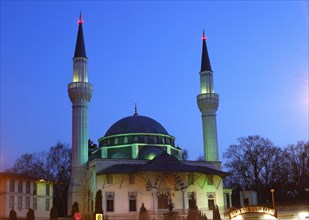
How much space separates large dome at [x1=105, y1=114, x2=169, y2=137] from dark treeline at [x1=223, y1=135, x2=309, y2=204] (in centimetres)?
1154

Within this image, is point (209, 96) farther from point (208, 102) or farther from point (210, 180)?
point (210, 180)

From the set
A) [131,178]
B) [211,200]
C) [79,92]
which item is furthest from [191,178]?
[79,92]

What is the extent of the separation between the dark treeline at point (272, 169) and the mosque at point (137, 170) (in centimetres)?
695

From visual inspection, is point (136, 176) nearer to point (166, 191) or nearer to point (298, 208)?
point (166, 191)

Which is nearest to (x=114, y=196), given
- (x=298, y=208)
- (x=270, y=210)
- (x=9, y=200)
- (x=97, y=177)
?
(x=97, y=177)

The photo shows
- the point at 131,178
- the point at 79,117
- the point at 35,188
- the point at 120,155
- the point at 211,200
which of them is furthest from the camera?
the point at 120,155

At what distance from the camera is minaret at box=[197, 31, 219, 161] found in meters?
53.6

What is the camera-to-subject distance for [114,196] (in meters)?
45.5

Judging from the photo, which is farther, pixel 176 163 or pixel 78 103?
pixel 78 103

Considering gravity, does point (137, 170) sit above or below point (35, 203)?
above

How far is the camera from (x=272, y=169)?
58938mm

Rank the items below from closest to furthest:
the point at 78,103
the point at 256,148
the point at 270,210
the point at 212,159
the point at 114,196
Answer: the point at 270,210 → the point at 114,196 → the point at 78,103 → the point at 212,159 → the point at 256,148

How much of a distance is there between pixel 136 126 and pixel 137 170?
39.7 ft

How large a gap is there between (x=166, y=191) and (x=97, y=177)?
6.71 meters
